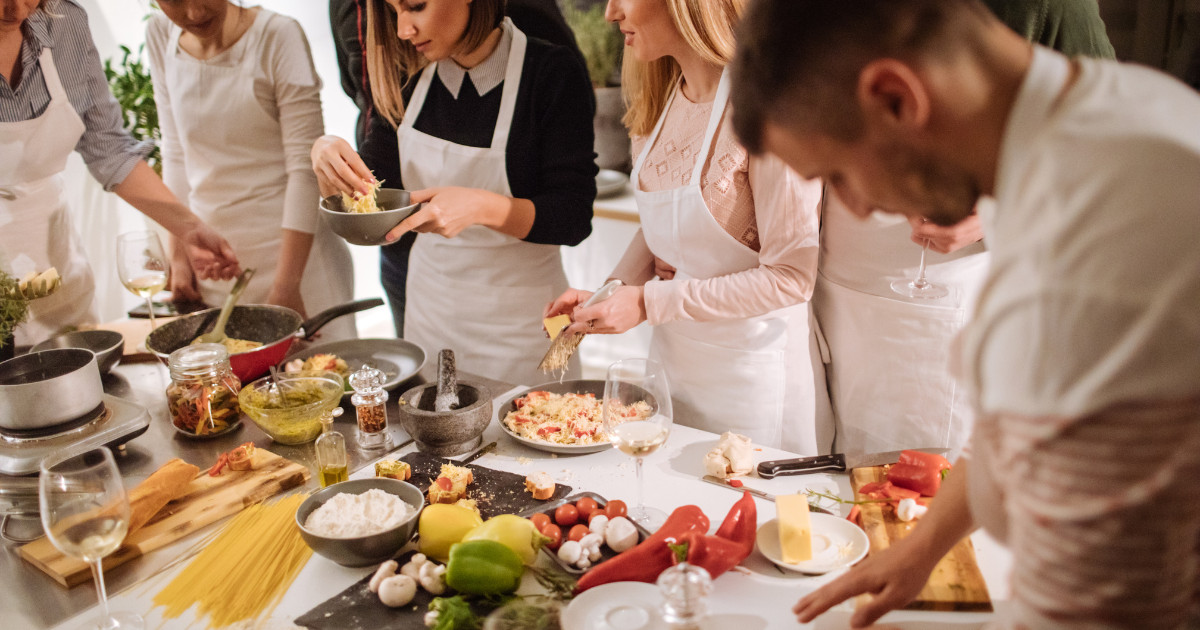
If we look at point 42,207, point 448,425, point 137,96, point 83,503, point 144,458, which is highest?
point 137,96

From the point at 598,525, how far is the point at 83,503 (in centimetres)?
72

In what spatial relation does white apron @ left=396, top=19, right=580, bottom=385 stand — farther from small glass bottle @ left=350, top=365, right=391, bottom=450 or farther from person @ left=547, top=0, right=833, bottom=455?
small glass bottle @ left=350, top=365, right=391, bottom=450

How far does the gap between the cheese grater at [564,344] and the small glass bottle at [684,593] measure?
0.86m

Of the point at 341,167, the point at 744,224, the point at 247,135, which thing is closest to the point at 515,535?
the point at 744,224

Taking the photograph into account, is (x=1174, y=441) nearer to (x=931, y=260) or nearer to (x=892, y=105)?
(x=892, y=105)

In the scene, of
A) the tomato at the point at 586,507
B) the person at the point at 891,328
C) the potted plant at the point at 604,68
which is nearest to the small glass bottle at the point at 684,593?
the tomato at the point at 586,507

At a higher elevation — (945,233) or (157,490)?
(945,233)

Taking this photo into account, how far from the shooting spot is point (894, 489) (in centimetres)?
141

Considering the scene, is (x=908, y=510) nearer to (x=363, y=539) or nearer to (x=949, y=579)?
(x=949, y=579)

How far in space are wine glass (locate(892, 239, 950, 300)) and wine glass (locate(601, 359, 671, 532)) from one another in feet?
2.30

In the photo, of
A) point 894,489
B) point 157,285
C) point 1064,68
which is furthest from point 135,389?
point 1064,68

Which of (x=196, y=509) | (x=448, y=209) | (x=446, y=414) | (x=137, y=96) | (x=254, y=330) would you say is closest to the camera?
(x=196, y=509)

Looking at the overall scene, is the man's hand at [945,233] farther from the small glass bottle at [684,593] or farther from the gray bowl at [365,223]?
the gray bowl at [365,223]

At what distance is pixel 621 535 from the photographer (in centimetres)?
129
